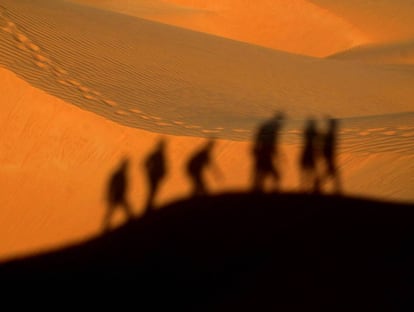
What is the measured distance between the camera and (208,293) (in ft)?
12.4

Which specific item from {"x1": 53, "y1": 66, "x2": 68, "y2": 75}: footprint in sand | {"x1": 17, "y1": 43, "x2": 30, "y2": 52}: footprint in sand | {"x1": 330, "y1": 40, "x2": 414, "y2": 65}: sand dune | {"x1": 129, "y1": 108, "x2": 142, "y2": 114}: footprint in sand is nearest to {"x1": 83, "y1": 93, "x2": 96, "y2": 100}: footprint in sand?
{"x1": 129, "y1": 108, "x2": 142, "y2": 114}: footprint in sand

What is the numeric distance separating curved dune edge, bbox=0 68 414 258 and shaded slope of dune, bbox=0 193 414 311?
Answer: 198 mm

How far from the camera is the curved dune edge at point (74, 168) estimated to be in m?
4.40

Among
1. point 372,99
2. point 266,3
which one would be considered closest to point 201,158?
point 372,99

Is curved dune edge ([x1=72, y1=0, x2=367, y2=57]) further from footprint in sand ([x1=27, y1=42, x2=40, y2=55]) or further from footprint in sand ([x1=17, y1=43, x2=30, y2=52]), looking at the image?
footprint in sand ([x1=17, y1=43, x2=30, y2=52])

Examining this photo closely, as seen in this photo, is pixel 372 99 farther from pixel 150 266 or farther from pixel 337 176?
pixel 150 266

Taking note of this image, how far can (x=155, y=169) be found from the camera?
14.8 ft

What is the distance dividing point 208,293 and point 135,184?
52.3 inches

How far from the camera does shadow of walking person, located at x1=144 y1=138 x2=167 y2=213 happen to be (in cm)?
444

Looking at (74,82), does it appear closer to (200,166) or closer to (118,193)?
(118,193)

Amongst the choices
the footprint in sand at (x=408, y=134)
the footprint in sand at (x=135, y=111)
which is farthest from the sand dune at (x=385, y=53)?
the footprint in sand at (x=135, y=111)

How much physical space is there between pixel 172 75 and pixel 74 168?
11.9 feet

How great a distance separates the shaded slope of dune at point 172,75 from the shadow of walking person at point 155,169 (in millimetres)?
314

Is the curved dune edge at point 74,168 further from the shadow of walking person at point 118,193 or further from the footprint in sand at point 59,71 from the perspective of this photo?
the footprint in sand at point 59,71
